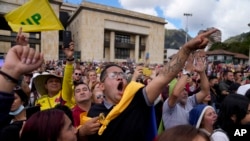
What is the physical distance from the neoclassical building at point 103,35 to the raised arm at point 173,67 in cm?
4023

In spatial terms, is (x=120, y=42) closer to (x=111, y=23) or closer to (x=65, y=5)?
(x=111, y=23)

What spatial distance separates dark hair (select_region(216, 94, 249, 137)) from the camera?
3084 millimetres

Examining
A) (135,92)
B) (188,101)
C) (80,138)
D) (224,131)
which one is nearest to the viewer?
(135,92)

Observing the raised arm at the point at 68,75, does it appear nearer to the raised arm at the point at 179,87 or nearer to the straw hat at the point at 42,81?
the straw hat at the point at 42,81

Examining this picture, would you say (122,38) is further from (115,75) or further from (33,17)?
(115,75)

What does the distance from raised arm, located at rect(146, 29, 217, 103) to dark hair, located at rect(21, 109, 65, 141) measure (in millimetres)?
729

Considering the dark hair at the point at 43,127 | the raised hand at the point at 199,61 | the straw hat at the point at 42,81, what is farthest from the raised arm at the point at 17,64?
the straw hat at the point at 42,81

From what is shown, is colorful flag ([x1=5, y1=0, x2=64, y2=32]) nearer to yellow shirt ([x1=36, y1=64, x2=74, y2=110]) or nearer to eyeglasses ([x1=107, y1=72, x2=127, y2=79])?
yellow shirt ([x1=36, y1=64, x2=74, y2=110])

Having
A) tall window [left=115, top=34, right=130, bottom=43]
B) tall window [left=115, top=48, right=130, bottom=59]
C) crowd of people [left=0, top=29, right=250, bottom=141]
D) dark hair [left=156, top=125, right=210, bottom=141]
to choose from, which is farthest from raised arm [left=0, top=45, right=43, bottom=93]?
tall window [left=115, top=48, right=130, bottom=59]

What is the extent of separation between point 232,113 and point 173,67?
1.34 metres

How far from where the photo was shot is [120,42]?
2165 inches

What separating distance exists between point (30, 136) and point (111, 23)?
50264 millimetres

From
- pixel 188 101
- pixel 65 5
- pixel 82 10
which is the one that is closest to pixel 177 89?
pixel 188 101

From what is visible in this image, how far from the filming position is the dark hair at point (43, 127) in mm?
1864
